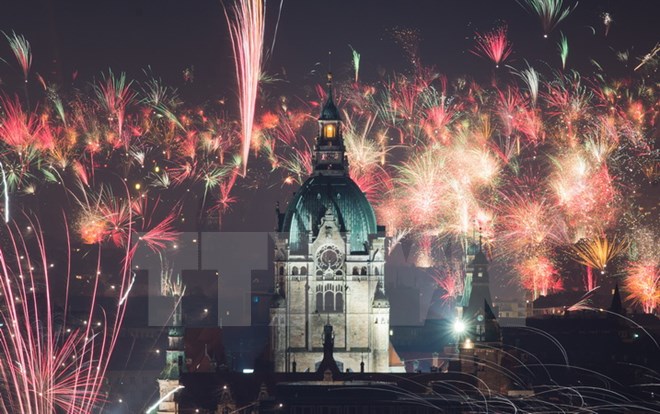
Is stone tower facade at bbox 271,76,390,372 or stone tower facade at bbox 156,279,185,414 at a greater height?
stone tower facade at bbox 271,76,390,372

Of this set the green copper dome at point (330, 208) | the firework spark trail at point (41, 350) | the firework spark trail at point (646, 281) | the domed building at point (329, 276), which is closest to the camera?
the firework spark trail at point (41, 350)

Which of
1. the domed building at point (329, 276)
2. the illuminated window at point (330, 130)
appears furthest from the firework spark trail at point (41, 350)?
the illuminated window at point (330, 130)

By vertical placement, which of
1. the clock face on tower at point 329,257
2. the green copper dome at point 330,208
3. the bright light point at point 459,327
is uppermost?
the green copper dome at point 330,208

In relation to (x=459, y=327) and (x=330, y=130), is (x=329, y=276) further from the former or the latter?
(x=459, y=327)

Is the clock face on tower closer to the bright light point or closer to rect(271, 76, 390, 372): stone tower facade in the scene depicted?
rect(271, 76, 390, 372): stone tower facade

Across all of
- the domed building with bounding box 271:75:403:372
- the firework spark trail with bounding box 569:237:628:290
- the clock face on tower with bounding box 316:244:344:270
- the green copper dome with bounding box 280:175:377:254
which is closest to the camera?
the firework spark trail with bounding box 569:237:628:290

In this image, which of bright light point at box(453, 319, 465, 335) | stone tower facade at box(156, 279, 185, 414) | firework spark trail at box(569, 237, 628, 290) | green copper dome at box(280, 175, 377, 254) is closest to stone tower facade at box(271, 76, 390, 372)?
green copper dome at box(280, 175, 377, 254)

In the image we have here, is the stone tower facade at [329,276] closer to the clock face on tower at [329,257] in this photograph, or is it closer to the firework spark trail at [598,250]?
the clock face on tower at [329,257]

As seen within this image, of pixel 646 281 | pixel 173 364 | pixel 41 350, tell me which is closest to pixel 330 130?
pixel 173 364
